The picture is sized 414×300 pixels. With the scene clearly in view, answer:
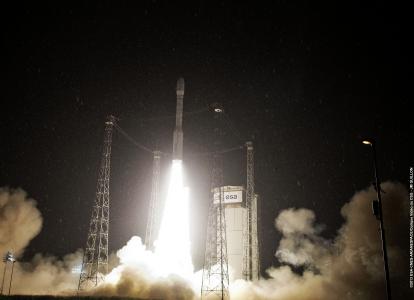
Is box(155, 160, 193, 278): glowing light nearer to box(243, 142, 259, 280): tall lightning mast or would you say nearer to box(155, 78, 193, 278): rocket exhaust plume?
box(155, 78, 193, 278): rocket exhaust plume

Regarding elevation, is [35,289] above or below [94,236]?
below

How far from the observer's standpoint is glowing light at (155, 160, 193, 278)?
5391 cm

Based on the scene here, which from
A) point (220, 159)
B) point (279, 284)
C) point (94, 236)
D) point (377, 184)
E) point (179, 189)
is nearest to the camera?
point (377, 184)

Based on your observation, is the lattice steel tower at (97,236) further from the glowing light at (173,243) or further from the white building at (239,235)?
the white building at (239,235)

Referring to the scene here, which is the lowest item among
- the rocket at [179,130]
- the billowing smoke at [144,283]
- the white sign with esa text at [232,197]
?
the billowing smoke at [144,283]

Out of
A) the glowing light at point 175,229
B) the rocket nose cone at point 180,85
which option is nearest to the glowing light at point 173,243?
the glowing light at point 175,229

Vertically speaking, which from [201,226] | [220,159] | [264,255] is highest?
[220,159]

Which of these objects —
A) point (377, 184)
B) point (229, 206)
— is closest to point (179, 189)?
point (229, 206)

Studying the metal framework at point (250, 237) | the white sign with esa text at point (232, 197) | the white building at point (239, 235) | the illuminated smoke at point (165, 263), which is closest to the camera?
the illuminated smoke at point (165, 263)

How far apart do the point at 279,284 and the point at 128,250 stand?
22697 mm

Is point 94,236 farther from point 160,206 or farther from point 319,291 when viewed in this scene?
point 319,291

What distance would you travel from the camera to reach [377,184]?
18.4m

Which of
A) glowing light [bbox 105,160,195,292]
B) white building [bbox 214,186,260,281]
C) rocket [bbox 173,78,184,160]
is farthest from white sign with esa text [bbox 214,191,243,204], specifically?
rocket [bbox 173,78,184,160]

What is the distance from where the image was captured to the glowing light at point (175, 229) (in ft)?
177
